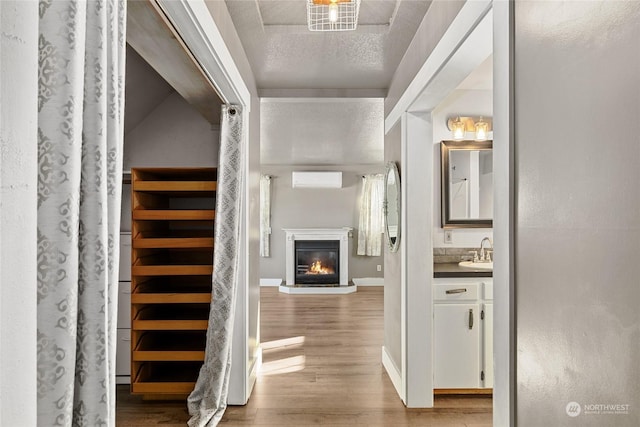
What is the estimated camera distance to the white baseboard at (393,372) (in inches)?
120

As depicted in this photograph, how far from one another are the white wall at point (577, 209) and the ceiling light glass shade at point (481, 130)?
238 centimetres

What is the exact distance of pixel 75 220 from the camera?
686 mm

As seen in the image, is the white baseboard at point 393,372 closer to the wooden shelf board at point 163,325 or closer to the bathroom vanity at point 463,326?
the bathroom vanity at point 463,326

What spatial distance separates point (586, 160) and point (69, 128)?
103cm

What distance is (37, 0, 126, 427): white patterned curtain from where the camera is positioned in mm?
657

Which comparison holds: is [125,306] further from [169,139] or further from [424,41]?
[424,41]

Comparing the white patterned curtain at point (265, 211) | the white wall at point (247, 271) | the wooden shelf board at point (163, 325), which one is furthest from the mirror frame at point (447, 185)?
the white patterned curtain at point (265, 211)

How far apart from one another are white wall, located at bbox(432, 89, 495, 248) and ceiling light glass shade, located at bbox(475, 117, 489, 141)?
0.30ft

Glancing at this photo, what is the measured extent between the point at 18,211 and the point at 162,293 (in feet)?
9.20

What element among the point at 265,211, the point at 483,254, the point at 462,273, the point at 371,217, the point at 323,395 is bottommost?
the point at 323,395

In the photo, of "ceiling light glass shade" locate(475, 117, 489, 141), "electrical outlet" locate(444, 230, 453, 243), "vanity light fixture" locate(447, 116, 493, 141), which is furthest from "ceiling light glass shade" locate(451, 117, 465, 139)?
"electrical outlet" locate(444, 230, 453, 243)

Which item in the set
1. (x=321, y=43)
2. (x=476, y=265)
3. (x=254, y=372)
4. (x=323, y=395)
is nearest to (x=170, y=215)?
(x=254, y=372)

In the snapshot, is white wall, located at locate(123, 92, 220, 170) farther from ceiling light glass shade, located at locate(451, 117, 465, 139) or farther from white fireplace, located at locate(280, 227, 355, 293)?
white fireplace, located at locate(280, 227, 355, 293)

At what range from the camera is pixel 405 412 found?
2.82 meters
